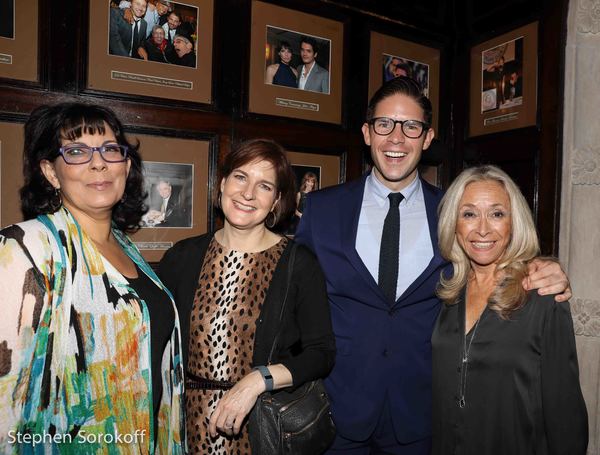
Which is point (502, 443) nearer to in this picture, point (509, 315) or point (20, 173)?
point (509, 315)

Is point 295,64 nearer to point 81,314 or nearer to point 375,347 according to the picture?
point 375,347

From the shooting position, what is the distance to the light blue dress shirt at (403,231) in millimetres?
2082

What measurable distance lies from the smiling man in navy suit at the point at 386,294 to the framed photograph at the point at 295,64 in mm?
705

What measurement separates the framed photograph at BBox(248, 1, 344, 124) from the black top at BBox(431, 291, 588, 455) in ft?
5.19

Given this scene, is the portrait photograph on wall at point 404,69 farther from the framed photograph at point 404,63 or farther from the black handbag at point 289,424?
the black handbag at point 289,424

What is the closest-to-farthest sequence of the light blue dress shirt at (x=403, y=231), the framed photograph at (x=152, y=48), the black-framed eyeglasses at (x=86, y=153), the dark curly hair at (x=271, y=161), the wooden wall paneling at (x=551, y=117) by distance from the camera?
the black-framed eyeglasses at (x=86, y=153) → the dark curly hair at (x=271, y=161) → the light blue dress shirt at (x=403, y=231) → the framed photograph at (x=152, y=48) → the wooden wall paneling at (x=551, y=117)

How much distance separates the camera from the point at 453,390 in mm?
1846

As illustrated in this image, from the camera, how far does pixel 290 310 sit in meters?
1.89

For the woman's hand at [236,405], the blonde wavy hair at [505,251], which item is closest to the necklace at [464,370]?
the blonde wavy hair at [505,251]

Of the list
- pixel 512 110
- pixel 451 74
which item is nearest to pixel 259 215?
pixel 512 110

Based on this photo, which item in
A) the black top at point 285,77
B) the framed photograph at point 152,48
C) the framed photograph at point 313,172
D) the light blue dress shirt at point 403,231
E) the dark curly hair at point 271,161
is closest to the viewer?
the dark curly hair at point 271,161

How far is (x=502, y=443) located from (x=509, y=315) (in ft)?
1.54

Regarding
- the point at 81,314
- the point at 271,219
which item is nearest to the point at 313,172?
the point at 271,219

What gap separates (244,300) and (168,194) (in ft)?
2.78
